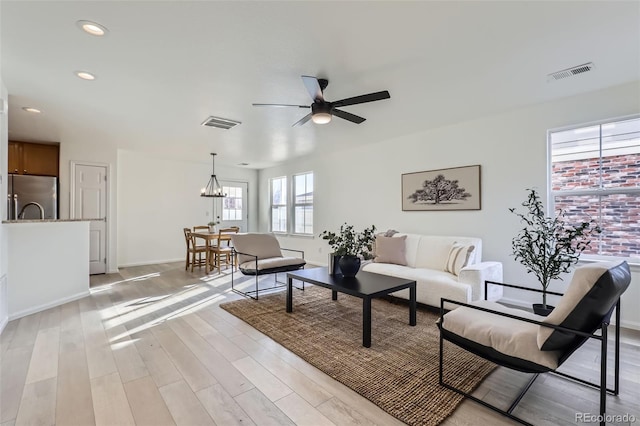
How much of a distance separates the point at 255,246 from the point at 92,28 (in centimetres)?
305

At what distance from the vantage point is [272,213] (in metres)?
8.27

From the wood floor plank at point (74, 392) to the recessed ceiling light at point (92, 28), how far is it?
246 cm

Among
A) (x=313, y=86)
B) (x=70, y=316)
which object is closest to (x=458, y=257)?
(x=313, y=86)

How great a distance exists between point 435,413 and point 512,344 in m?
0.58

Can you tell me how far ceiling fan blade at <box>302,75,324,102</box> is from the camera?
7.95 ft

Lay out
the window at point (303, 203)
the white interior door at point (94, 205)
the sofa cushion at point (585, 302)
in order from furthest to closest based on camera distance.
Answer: the window at point (303, 203) → the white interior door at point (94, 205) → the sofa cushion at point (585, 302)

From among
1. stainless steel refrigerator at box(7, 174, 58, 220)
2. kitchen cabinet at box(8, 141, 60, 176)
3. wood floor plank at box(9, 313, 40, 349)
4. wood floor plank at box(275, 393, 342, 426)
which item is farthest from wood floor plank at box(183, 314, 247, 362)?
kitchen cabinet at box(8, 141, 60, 176)

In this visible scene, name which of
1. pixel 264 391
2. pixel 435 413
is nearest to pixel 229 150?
pixel 264 391

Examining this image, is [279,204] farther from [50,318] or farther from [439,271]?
[50,318]

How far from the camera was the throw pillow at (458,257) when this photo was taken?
139 inches

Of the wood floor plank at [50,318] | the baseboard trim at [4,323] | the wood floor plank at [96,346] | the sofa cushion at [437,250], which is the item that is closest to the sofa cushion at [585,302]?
the sofa cushion at [437,250]

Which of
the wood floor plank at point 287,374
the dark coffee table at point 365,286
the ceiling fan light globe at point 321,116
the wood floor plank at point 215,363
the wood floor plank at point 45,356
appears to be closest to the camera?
the wood floor plank at point 287,374

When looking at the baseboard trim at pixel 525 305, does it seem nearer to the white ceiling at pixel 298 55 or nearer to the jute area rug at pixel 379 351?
the jute area rug at pixel 379 351

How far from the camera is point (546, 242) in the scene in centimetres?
337
